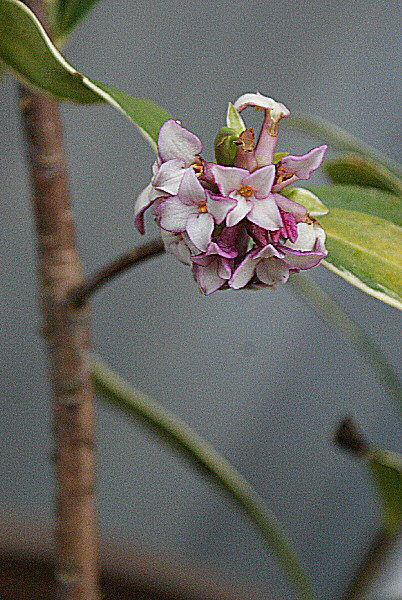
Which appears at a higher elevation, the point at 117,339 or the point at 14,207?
the point at 14,207

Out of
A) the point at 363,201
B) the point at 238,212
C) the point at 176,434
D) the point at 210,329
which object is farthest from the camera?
the point at 210,329

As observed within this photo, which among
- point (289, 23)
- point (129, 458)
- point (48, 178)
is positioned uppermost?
point (289, 23)

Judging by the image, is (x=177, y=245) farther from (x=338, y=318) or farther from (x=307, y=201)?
(x=338, y=318)

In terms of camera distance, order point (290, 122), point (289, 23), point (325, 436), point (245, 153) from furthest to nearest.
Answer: point (325, 436), point (289, 23), point (290, 122), point (245, 153)

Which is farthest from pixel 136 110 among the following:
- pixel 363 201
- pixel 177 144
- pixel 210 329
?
pixel 210 329

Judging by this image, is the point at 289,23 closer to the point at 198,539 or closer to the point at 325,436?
the point at 325,436

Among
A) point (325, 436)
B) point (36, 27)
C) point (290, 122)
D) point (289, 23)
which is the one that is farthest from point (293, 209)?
point (325, 436)

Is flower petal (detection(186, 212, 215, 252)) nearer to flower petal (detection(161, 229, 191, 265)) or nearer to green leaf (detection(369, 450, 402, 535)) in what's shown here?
flower petal (detection(161, 229, 191, 265))
